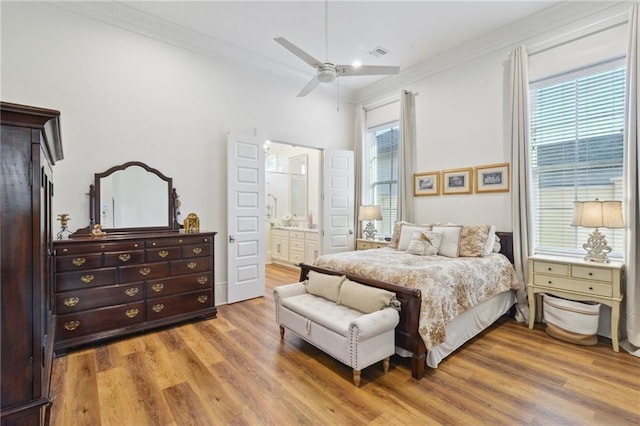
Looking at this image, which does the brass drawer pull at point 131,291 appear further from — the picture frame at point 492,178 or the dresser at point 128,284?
the picture frame at point 492,178

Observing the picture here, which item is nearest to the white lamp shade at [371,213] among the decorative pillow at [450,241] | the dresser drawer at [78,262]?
the decorative pillow at [450,241]

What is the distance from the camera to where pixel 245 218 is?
174 inches

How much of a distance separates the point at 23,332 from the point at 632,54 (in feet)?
16.0

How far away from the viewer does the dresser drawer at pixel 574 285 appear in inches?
114

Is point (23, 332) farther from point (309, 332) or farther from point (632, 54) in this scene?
point (632, 54)

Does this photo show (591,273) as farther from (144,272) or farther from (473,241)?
(144,272)

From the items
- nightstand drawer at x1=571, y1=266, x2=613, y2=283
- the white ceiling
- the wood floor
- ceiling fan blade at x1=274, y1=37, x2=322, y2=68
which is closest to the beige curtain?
nightstand drawer at x1=571, y1=266, x2=613, y2=283

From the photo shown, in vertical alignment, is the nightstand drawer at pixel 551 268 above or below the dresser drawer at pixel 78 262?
below

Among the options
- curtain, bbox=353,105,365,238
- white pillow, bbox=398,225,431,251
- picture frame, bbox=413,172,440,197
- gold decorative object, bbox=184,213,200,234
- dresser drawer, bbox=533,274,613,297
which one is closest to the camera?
dresser drawer, bbox=533,274,613,297

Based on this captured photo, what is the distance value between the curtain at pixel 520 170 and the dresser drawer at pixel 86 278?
4.45 m

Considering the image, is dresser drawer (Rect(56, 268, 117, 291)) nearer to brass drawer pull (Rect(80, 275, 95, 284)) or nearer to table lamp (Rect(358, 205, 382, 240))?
brass drawer pull (Rect(80, 275, 95, 284))

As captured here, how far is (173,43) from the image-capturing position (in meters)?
3.92

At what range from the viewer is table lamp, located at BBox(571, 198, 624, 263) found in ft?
9.29

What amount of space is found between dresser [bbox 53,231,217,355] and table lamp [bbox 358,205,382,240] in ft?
8.57
